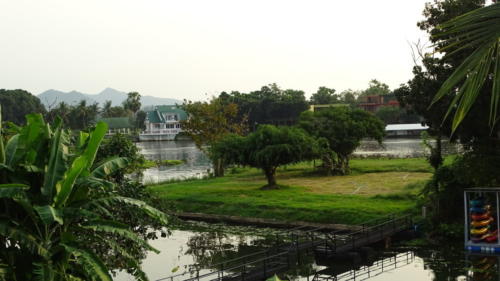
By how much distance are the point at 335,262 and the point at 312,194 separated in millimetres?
15850

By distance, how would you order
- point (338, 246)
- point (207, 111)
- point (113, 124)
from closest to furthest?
point (338, 246), point (207, 111), point (113, 124)

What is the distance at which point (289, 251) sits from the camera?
25.2 m

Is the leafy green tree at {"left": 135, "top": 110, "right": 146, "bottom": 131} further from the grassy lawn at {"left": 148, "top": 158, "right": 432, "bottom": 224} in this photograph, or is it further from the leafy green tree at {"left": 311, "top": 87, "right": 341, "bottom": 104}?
the grassy lawn at {"left": 148, "top": 158, "right": 432, "bottom": 224}

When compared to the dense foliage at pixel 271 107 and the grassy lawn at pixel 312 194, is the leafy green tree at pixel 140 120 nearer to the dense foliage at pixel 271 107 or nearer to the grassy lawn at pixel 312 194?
the dense foliage at pixel 271 107

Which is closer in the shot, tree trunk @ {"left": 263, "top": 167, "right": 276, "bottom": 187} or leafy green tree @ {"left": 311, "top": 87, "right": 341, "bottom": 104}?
tree trunk @ {"left": 263, "top": 167, "right": 276, "bottom": 187}

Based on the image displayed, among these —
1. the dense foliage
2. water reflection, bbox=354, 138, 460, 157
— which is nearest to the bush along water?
water reflection, bbox=354, 138, 460, 157

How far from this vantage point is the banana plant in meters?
10.6

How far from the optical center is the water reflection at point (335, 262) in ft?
79.0

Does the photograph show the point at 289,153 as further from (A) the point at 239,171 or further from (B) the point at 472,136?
(A) the point at 239,171

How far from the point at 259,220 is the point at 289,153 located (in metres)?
8.34

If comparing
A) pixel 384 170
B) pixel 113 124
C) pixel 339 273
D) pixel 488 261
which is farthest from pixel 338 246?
pixel 113 124

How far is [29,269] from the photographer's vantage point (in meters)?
11.2

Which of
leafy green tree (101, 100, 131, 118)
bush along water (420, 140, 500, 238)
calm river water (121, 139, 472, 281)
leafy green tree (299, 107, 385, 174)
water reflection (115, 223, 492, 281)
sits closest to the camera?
water reflection (115, 223, 492, 281)

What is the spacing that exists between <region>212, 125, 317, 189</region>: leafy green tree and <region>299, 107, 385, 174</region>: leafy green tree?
25.9 ft
